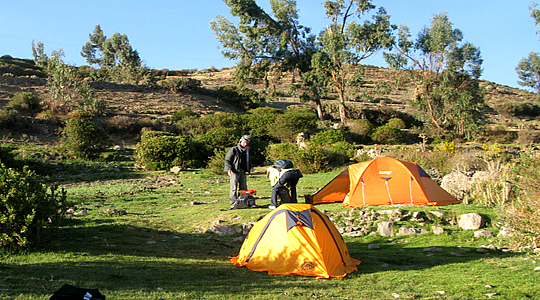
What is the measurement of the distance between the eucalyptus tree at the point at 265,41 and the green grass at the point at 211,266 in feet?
85.7

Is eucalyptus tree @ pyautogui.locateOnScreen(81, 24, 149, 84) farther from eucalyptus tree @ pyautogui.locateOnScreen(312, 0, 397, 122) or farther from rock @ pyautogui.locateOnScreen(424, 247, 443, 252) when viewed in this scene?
rock @ pyautogui.locateOnScreen(424, 247, 443, 252)

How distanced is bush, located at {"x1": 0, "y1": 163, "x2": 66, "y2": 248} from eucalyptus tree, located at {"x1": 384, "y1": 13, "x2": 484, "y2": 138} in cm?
2957

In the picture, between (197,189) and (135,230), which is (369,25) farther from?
(135,230)

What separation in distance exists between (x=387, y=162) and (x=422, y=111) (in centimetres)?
2381

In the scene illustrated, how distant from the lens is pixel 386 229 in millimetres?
9328

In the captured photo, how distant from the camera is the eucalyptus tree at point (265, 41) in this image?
35.2 metres

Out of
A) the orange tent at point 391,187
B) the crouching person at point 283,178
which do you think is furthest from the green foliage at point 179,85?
the crouching person at point 283,178

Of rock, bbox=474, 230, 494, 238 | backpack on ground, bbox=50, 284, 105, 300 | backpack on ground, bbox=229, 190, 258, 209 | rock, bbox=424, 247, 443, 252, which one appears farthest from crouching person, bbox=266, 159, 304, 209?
backpack on ground, bbox=50, 284, 105, 300

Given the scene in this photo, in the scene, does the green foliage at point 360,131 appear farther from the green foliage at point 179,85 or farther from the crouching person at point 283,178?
the green foliage at point 179,85

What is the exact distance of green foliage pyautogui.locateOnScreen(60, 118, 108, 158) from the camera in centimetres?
2219

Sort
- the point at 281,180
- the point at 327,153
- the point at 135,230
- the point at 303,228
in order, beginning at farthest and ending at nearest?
the point at 327,153 → the point at 281,180 → the point at 135,230 → the point at 303,228

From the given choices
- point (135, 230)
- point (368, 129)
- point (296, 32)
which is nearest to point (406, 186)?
point (135, 230)

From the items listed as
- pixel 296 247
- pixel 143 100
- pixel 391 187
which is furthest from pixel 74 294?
pixel 143 100

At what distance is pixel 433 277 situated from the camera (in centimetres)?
639
